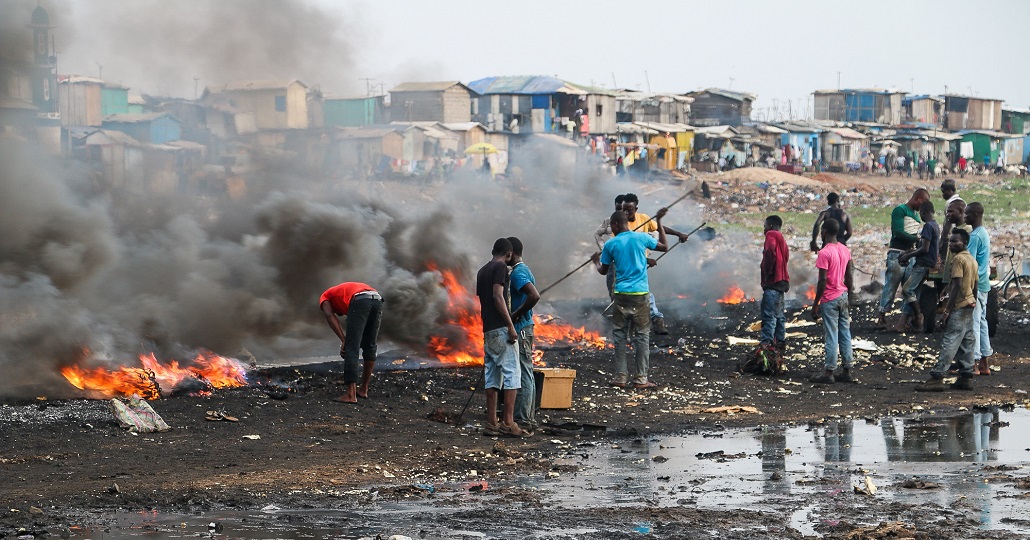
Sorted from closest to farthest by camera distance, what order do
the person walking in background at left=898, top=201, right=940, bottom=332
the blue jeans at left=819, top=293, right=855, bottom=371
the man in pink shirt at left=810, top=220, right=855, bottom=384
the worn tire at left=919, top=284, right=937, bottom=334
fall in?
1. the man in pink shirt at left=810, top=220, right=855, bottom=384
2. the blue jeans at left=819, top=293, right=855, bottom=371
3. the person walking in background at left=898, top=201, right=940, bottom=332
4. the worn tire at left=919, top=284, right=937, bottom=334

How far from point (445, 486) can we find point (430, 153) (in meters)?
45.4

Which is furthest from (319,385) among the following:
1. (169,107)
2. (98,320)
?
(169,107)

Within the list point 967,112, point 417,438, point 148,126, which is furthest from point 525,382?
point 967,112

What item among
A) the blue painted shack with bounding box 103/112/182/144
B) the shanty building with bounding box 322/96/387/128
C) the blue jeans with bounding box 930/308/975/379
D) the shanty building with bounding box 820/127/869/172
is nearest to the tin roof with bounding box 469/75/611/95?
the shanty building with bounding box 820/127/869/172

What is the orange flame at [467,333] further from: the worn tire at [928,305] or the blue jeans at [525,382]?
the worn tire at [928,305]

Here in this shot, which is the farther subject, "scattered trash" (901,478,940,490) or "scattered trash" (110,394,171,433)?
"scattered trash" (110,394,171,433)

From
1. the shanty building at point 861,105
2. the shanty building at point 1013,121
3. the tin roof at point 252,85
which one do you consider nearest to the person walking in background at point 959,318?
the tin roof at point 252,85

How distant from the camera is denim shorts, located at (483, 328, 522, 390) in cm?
1020

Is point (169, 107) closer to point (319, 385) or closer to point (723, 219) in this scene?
point (319, 385)

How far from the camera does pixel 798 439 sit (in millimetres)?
10117

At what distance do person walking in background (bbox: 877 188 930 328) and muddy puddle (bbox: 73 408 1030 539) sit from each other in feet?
20.0

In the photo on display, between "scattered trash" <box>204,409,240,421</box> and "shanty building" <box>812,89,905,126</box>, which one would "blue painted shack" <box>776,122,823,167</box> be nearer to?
"shanty building" <box>812,89,905,126</box>

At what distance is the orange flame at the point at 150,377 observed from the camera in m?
11.6

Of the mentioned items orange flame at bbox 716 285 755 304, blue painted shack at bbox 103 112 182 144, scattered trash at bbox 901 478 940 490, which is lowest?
orange flame at bbox 716 285 755 304
